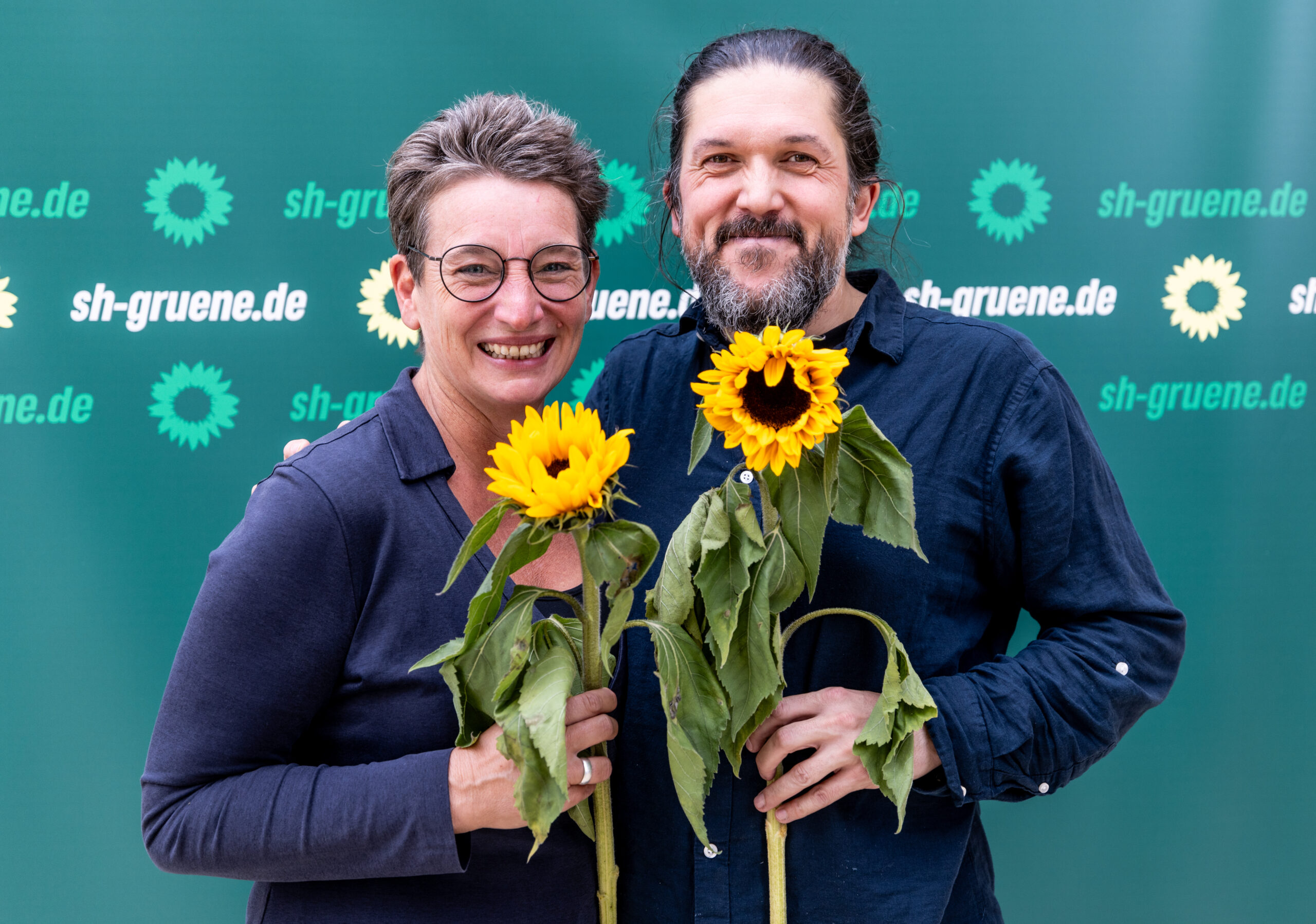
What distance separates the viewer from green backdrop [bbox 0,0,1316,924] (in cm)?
199

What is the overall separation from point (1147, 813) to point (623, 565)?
1821mm

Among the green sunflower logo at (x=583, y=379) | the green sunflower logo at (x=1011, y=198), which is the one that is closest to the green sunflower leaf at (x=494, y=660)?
the green sunflower logo at (x=583, y=379)

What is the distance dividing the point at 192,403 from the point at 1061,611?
1746 millimetres

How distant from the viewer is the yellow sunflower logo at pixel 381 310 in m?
2.06

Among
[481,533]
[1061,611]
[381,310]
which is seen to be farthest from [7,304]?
[1061,611]

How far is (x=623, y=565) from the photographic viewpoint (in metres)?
0.96

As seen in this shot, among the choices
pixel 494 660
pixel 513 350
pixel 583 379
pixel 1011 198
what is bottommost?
pixel 494 660

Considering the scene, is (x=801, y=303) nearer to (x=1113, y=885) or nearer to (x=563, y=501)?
(x=563, y=501)

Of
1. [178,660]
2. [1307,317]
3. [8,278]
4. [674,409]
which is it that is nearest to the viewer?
[178,660]

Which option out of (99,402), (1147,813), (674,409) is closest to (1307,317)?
(1147,813)

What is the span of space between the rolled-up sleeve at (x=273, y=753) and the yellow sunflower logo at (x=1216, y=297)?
1.82 meters

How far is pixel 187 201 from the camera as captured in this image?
2.00 m

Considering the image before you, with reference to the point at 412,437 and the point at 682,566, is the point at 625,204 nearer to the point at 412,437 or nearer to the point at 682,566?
the point at 412,437

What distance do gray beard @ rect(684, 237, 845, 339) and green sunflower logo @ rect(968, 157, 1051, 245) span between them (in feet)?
2.59
